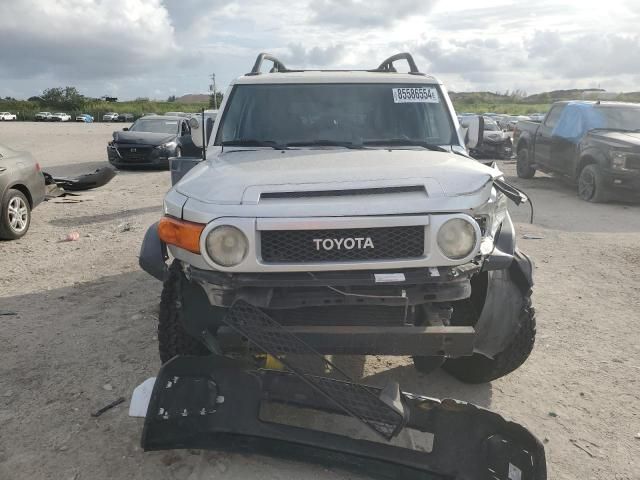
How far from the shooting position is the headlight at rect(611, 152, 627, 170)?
9625 millimetres

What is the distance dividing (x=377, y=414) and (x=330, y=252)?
0.80 m

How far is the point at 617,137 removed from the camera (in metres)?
10.0

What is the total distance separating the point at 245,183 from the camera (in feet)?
9.30

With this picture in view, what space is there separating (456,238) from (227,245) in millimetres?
1123

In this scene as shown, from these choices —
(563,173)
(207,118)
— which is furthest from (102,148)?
(207,118)

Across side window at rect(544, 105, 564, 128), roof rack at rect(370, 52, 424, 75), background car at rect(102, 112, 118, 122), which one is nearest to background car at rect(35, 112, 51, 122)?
background car at rect(102, 112, 118, 122)

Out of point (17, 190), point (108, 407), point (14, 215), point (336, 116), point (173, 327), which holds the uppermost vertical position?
point (336, 116)

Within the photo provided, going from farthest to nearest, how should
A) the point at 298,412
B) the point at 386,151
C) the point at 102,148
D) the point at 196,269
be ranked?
the point at 102,148 → the point at 386,151 → the point at 298,412 → the point at 196,269

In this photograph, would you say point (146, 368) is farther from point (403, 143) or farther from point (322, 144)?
point (403, 143)

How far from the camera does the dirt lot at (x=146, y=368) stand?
289cm

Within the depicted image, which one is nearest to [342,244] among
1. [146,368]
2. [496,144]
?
[146,368]

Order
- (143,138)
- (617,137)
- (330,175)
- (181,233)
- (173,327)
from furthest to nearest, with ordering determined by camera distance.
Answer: (143,138) → (617,137) → (173,327) → (330,175) → (181,233)

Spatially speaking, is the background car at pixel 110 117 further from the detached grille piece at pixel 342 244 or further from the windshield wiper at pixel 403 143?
the detached grille piece at pixel 342 244

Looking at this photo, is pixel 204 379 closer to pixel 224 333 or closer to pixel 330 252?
pixel 224 333
